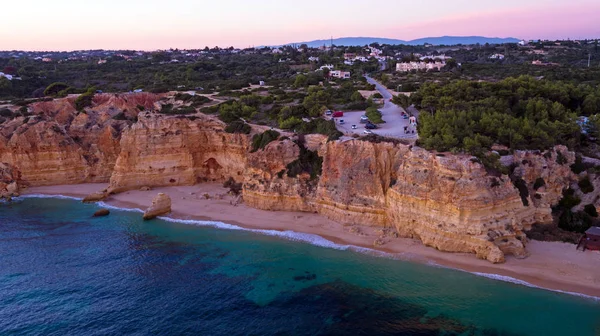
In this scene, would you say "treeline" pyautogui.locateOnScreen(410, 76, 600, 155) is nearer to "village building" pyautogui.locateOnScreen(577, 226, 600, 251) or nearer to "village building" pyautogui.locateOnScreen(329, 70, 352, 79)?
"village building" pyautogui.locateOnScreen(577, 226, 600, 251)

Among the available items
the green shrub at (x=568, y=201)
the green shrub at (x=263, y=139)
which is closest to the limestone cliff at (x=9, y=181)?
the green shrub at (x=263, y=139)

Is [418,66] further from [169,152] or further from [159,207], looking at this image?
[159,207]

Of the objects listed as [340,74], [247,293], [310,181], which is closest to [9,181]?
[310,181]

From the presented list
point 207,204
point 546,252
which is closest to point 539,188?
point 546,252

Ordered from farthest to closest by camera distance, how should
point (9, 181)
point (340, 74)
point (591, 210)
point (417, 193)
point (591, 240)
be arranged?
point (340, 74)
point (9, 181)
point (591, 210)
point (417, 193)
point (591, 240)

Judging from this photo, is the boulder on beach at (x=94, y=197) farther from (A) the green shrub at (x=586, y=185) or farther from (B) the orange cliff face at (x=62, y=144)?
(A) the green shrub at (x=586, y=185)

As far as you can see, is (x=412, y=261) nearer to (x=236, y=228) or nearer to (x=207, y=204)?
(x=236, y=228)

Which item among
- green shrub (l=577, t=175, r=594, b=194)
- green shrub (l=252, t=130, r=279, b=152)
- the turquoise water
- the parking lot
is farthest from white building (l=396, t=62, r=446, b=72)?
the turquoise water
